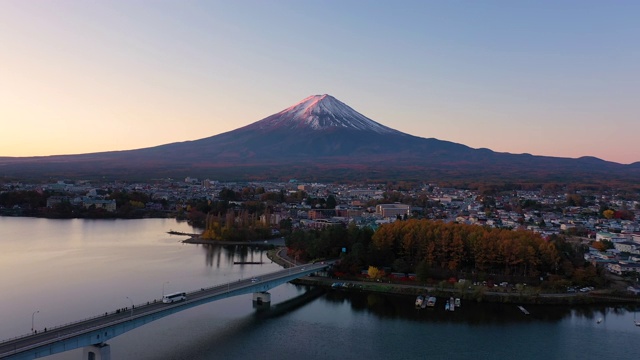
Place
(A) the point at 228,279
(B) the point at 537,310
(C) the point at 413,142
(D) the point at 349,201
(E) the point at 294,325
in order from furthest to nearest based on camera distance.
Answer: (C) the point at 413,142 < (D) the point at 349,201 < (A) the point at 228,279 < (B) the point at 537,310 < (E) the point at 294,325

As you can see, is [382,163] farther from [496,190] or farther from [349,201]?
[349,201]

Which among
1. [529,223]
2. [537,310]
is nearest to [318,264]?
[537,310]

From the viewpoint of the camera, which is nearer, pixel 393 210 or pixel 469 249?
pixel 469 249

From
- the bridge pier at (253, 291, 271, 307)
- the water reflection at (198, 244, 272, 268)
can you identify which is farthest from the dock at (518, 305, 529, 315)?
the water reflection at (198, 244, 272, 268)

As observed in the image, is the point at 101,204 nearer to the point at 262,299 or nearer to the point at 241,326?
the point at 262,299

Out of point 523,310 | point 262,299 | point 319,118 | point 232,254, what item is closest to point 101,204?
point 232,254

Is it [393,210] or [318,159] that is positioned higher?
[318,159]
